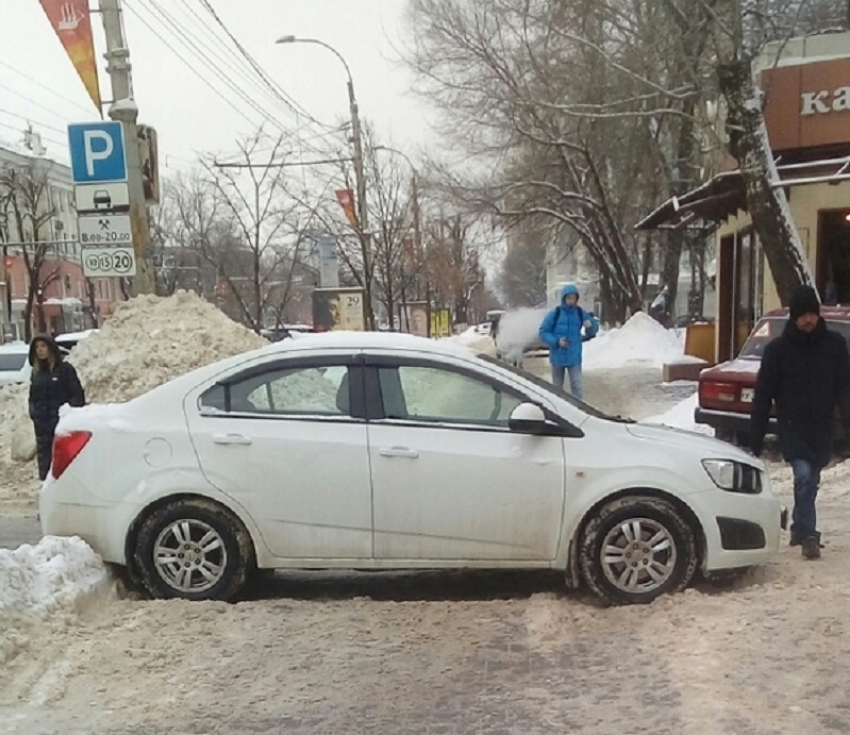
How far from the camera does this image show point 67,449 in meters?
5.49

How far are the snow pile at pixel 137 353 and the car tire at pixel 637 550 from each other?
23.7ft

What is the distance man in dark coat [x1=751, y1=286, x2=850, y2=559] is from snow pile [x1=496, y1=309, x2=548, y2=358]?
18.9 m

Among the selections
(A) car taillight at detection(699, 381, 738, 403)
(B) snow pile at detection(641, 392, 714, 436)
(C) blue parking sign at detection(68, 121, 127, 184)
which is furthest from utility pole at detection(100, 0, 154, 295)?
(B) snow pile at detection(641, 392, 714, 436)

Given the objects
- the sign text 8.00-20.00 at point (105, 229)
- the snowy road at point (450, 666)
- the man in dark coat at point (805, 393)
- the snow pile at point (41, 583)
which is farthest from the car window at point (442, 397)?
the sign text 8.00-20.00 at point (105, 229)

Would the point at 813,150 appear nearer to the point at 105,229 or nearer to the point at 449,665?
the point at 105,229

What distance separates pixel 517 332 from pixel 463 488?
21.1 meters

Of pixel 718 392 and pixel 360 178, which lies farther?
pixel 360 178


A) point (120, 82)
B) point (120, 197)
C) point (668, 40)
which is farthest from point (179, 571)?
point (668, 40)

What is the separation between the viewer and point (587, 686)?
4.04 m

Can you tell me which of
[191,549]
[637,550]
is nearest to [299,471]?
[191,549]

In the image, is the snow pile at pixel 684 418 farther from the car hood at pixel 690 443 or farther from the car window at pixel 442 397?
the car window at pixel 442 397

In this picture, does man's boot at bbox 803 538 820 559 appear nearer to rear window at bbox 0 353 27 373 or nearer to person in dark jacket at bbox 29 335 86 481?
person in dark jacket at bbox 29 335 86 481

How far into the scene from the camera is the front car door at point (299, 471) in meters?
5.28

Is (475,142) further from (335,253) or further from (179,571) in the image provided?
(179,571)
